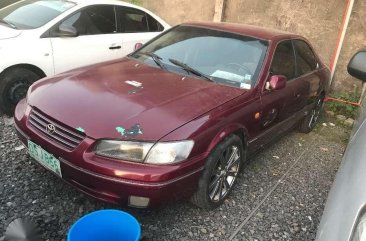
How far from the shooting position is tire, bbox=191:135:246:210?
284cm

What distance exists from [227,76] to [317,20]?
4020 mm

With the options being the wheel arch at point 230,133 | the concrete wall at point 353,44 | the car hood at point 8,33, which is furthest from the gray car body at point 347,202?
the concrete wall at point 353,44

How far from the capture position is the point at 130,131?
8.28ft

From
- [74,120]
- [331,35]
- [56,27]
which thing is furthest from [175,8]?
[74,120]

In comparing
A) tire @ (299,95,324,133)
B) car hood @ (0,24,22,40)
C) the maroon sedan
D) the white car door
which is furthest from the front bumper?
tire @ (299,95,324,133)

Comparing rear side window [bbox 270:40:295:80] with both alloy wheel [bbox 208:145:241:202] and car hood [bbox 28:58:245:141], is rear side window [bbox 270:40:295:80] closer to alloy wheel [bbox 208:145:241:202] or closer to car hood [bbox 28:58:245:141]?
car hood [bbox 28:58:245:141]

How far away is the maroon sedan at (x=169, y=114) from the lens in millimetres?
2508

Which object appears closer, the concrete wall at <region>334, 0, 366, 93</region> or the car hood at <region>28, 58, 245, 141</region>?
the car hood at <region>28, 58, 245, 141</region>

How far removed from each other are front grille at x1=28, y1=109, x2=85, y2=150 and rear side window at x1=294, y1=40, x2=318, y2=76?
2.75 m

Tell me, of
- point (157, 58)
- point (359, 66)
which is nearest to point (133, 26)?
point (157, 58)

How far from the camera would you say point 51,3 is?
5059 mm

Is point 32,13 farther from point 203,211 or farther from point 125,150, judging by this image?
point 203,211

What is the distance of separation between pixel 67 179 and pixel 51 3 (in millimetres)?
3300

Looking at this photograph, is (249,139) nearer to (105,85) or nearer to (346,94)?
(105,85)
